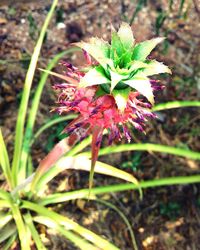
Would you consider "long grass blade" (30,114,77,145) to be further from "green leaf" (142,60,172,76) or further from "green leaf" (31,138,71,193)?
"green leaf" (142,60,172,76)

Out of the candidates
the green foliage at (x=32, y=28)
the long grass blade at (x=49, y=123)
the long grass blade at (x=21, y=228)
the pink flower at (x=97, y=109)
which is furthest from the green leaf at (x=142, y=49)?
the green foliage at (x=32, y=28)

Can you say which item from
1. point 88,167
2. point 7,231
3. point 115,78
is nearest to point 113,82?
point 115,78

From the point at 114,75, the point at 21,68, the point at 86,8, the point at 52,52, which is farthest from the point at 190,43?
the point at 114,75

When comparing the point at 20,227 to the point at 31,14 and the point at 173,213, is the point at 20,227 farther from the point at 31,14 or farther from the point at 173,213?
the point at 31,14

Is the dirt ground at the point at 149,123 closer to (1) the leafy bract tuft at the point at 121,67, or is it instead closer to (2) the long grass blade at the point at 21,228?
(2) the long grass blade at the point at 21,228

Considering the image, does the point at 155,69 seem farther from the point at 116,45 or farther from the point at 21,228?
the point at 21,228

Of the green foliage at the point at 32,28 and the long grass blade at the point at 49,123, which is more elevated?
the green foliage at the point at 32,28
